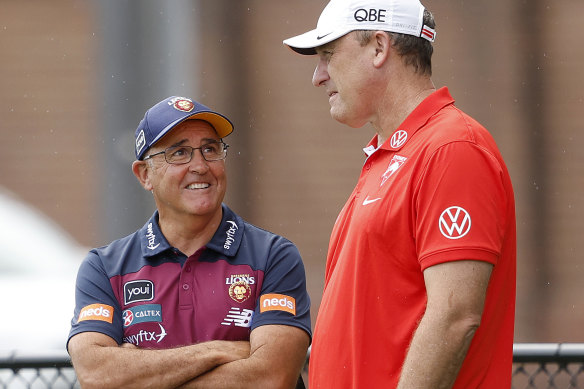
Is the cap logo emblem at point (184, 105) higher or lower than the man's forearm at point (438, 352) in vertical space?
higher

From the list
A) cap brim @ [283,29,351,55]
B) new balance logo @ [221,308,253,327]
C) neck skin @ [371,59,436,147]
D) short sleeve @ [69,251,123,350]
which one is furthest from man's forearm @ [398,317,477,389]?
short sleeve @ [69,251,123,350]

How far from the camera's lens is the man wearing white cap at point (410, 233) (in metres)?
2.14

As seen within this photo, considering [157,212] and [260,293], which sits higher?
[157,212]

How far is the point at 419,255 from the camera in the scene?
7.20 feet

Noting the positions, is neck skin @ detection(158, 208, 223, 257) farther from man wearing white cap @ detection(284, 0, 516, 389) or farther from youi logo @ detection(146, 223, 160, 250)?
man wearing white cap @ detection(284, 0, 516, 389)

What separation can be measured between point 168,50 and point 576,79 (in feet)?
17.3

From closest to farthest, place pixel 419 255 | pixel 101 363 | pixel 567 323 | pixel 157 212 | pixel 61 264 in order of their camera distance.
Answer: pixel 419 255, pixel 101 363, pixel 157 212, pixel 61 264, pixel 567 323

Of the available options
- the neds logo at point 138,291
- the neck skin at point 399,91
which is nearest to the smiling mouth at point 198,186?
the neds logo at point 138,291

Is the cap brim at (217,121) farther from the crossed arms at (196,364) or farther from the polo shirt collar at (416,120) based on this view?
the polo shirt collar at (416,120)

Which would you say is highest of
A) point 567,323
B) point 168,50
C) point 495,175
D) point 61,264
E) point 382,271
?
point 168,50

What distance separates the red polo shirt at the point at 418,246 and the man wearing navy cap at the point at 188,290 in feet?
1.77

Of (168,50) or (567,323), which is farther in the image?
(567,323)

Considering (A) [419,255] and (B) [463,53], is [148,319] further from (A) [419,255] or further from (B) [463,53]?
(B) [463,53]

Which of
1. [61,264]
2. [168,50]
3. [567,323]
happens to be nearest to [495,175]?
[168,50]
